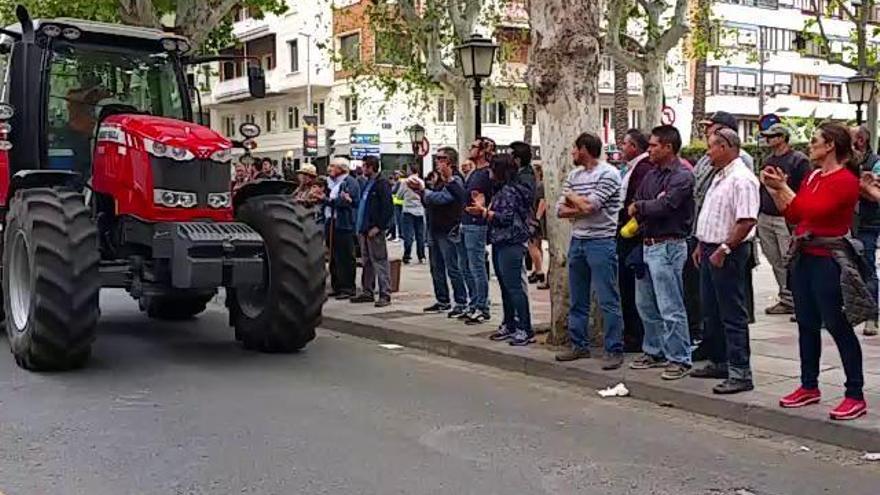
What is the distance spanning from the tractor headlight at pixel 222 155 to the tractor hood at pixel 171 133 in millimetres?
31

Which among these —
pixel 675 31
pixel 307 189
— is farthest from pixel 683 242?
pixel 675 31

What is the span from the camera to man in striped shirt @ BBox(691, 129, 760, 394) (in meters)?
7.59

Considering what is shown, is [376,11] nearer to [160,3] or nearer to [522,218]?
[160,3]

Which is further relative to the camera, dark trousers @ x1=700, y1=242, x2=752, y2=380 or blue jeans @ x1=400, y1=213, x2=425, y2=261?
blue jeans @ x1=400, y1=213, x2=425, y2=261

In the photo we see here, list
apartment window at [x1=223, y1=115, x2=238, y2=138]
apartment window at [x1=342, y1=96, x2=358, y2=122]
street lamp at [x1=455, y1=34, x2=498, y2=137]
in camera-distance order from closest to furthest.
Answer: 1. street lamp at [x1=455, y1=34, x2=498, y2=137]
2. apartment window at [x1=342, y1=96, x2=358, y2=122]
3. apartment window at [x1=223, y1=115, x2=238, y2=138]

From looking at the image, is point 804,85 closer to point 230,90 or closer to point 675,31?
point 230,90

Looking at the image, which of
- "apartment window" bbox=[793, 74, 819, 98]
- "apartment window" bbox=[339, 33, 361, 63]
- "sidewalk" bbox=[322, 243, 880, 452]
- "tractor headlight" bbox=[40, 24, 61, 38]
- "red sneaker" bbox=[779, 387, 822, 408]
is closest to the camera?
"sidewalk" bbox=[322, 243, 880, 452]

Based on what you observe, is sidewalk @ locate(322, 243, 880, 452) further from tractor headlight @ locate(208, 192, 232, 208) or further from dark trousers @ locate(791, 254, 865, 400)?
tractor headlight @ locate(208, 192, 232, 208)

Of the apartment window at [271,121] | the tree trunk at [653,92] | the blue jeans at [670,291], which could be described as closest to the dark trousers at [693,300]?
the blue jeans at [670,291]

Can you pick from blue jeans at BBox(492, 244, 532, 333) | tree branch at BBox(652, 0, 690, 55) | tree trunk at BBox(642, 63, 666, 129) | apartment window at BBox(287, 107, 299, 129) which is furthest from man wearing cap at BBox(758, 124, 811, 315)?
apartment window at BBox(287, 107, 299, 129)

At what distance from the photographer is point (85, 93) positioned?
9.95 metres

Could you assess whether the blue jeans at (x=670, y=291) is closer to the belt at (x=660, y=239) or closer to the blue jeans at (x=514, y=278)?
the belt at (x=660, y=239)

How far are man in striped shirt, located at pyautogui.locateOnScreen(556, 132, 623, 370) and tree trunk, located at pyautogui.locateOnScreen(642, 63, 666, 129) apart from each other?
18.3 m

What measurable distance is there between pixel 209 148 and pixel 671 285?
4.25 meters
